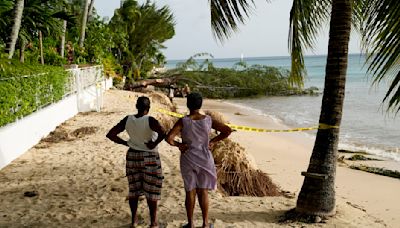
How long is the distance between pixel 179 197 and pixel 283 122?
15725 millimetres

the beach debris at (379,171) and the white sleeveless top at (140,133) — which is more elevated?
the white sleeveless top at (140,133)

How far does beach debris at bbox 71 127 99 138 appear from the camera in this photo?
1036cm

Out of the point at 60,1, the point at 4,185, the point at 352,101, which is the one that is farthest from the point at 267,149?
the point at 352,101

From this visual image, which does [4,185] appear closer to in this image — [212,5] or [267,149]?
[212,5]

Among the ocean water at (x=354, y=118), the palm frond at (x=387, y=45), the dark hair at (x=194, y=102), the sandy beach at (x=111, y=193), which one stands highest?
the palm frond at (x=387, y=45)

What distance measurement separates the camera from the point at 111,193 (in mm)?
5785

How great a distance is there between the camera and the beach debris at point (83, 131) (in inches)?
408

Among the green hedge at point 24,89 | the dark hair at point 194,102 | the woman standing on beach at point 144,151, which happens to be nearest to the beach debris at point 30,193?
the green hedge at point 24,89

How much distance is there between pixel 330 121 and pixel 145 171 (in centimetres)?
220

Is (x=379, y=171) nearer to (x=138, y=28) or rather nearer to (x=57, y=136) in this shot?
(x=57, y=136)

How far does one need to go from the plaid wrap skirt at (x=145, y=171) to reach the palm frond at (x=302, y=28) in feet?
7.03

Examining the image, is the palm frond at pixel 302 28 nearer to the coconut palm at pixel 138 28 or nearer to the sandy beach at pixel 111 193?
the sandy beach at pixel 111 193

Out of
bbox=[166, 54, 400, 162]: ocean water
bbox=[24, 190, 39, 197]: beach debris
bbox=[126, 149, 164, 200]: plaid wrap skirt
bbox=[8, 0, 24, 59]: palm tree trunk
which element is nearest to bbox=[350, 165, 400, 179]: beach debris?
bbox=[166, 54, 400, 162]: ocean water

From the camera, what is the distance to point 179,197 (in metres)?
5.68
